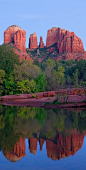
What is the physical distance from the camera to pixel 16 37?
383 ft

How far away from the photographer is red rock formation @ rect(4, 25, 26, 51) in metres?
115

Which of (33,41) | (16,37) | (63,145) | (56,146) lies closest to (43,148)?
(56,146)

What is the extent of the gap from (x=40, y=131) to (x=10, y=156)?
3.64 m

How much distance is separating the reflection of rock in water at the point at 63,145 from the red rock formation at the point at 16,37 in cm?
10573

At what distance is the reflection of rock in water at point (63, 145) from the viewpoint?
661 centimetres

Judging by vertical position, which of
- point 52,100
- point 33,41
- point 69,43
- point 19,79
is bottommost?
point 52,100

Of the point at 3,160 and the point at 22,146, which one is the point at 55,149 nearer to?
the point at 22,146

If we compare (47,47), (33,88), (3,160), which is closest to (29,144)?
(3,160)

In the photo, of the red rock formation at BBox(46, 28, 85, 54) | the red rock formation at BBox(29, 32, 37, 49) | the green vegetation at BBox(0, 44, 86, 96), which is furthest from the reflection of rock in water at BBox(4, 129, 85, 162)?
the red rock formation at BBox(29, 32, 37, 49)

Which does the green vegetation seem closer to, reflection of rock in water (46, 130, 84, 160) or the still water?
the still water

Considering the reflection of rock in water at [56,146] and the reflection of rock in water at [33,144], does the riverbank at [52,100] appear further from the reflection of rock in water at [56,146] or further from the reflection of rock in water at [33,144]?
the reflection of rock in water at [33,144]

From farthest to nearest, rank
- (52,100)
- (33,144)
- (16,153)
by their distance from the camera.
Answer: (52,100), (33,144), (16,153)

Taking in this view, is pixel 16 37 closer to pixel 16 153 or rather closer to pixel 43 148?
pixel 43 148

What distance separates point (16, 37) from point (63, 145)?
11361cm
